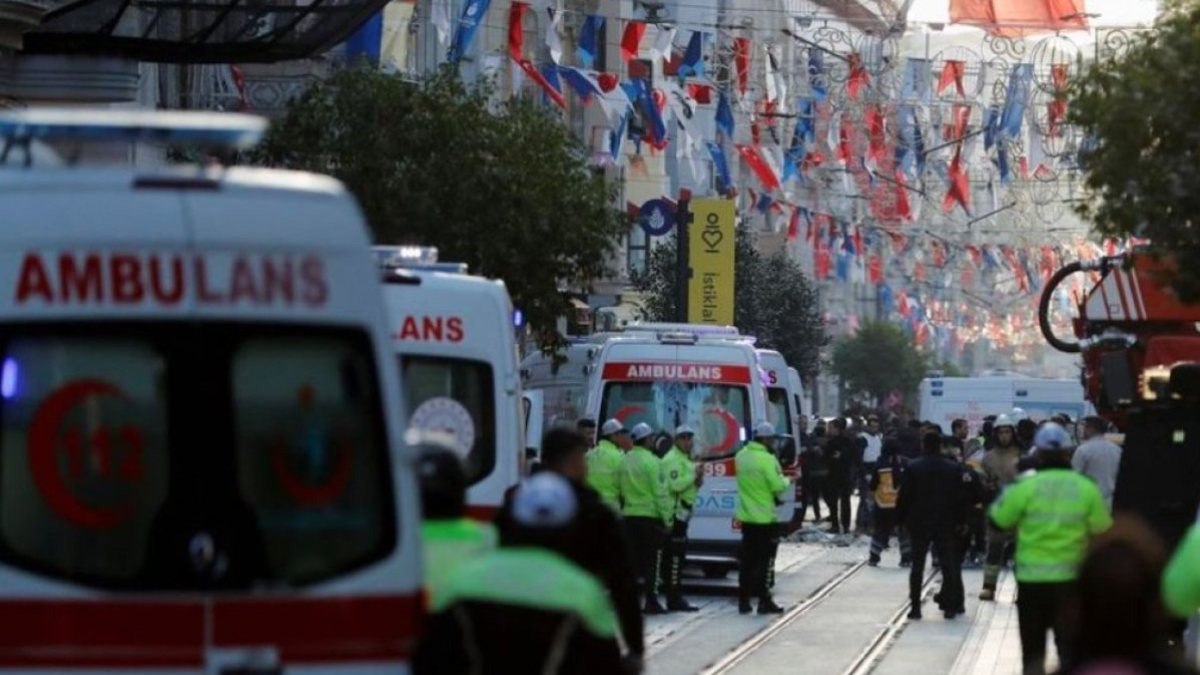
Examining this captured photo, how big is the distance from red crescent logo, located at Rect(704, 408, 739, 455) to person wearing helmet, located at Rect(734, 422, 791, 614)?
2223 millimetres

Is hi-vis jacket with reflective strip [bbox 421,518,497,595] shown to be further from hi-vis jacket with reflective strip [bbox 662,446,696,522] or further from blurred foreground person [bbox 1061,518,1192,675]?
hi-vis jacket with reflective strip [bbox 662,446,696,522]

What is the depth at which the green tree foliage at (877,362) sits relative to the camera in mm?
111688

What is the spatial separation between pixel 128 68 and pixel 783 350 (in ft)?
105

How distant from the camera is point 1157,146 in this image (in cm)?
2173

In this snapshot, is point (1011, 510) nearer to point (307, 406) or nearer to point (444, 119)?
point (307, 406)

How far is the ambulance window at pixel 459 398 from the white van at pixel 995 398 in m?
29.7

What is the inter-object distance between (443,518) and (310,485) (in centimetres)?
115

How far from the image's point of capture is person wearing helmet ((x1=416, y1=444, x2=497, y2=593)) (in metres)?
10.1

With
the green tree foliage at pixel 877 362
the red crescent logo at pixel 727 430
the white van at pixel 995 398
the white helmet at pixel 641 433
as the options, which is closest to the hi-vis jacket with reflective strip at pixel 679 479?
the white helmet at pixel 641 433

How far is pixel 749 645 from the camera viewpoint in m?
23.7

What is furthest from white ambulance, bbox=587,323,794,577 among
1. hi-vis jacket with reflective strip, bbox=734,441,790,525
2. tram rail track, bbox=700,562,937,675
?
hi-vis jacket with reflective strip, bbox=734,441,790,525

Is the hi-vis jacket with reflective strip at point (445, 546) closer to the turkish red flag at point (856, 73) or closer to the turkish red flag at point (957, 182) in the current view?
the turkish red flag at point (856, 73)

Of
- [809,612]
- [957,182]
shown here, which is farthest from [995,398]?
[809,612]

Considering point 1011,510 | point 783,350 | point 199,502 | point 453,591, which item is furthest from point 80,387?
point 783,350
